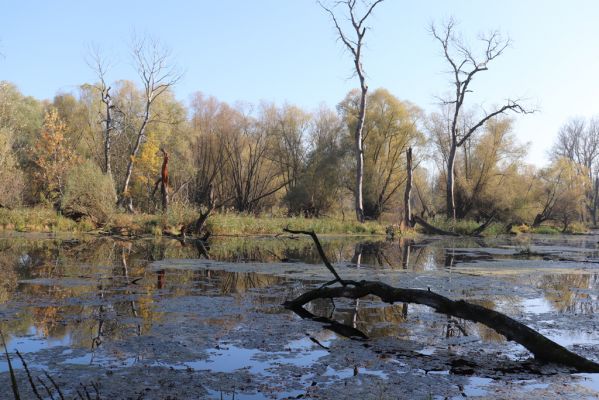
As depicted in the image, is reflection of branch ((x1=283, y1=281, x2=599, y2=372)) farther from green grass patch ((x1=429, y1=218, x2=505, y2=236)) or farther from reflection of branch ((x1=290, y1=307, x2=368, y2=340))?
green grass patch ((x1=429, y1=218, x2=505, y2=236))

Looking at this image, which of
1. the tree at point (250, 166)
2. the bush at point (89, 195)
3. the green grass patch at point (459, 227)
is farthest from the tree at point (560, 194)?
the bush at point (89, 195)

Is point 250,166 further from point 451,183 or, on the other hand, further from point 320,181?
point 451,183

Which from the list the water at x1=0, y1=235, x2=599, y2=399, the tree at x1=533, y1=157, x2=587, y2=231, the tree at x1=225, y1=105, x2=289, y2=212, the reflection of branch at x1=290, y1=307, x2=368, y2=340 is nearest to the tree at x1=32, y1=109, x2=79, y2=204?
the tree at x1=225, y1=105, x2=289, y2=212

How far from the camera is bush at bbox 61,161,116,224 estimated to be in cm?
2056

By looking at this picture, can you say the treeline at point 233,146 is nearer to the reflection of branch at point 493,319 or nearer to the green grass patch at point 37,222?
the green grass patch at point 37,222

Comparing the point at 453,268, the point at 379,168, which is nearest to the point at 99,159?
the point at 379,168

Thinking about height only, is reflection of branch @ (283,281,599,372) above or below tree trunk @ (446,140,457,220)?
below

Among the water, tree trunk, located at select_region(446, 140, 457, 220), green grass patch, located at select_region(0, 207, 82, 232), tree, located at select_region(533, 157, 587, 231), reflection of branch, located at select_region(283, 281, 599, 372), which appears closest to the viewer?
the water

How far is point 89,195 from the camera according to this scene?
20.8 meters

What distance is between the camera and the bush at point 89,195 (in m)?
20.6

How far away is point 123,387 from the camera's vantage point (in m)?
3.88

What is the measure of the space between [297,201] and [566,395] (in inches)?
1226

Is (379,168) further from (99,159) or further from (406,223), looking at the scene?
(99,159)

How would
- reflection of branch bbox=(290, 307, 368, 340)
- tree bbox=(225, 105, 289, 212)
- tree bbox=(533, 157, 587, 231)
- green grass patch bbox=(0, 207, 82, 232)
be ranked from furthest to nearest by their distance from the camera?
1. tree bbox=(533, 157, 587, 231)
2. tree bbox=(225, 105, 289, 212)
3. green grass patch bbox=(0, 207, 82, 232)
4. reflection of branch bbox=(290, 307, 368, 340)
